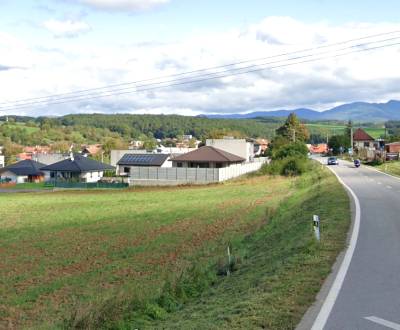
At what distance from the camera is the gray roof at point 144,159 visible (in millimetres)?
85938

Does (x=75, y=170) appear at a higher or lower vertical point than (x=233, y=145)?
lower

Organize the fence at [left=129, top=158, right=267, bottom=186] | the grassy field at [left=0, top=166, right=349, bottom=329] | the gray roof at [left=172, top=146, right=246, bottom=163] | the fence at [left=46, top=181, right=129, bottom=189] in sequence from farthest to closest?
1. the gray roof at [left=172, top=146, right=246, bottom=163]
2. the fence at [left=46, top=181, right=129, bottom=189]
3. the fence at [left=129, top=158, right=267, bottom=186]
4. the grassy field at [left=0, top=166, right=349, bottom=329]

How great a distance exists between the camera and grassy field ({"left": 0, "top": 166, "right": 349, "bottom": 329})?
33.0 feet

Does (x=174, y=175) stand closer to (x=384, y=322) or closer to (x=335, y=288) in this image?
(x=335, y=288)

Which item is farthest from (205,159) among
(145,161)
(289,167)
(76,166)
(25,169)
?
(25,169)

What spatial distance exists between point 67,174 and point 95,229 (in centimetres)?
5448

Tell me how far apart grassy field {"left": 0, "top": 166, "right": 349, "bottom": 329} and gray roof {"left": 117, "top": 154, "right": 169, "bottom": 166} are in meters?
46.1

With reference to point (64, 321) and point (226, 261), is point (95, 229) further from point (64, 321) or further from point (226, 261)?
point (64, 321)

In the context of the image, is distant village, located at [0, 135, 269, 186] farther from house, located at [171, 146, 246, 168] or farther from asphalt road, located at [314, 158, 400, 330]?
asphalt road, located at [314, 158, 400, 330]

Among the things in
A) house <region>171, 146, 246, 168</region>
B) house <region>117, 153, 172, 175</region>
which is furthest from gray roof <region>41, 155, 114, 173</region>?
house <region>171, 146, 246, 168</region>

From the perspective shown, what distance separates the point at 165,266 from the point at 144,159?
69.2 metres

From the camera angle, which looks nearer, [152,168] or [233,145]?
[152,168]

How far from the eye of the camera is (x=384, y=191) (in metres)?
33.8

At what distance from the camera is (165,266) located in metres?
19.3
